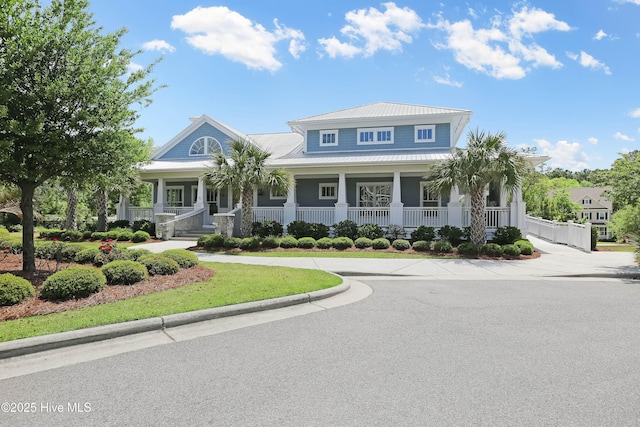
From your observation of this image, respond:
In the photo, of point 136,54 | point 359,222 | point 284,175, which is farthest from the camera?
point 359,222

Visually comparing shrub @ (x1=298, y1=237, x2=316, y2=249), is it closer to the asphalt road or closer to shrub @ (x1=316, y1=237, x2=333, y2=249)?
shrub @ (x1=316, y1=237, x2=333, y2=249)

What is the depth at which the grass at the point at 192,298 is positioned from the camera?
4.97 metres

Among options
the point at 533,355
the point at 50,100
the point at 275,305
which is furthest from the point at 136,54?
the point at 533,355

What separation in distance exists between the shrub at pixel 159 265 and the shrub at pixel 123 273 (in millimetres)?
703

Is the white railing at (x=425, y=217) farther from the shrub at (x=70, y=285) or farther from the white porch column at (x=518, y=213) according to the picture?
the shrub at (x=70, y=285)

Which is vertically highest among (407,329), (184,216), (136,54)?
(136,54)

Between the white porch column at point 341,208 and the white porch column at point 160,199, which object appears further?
the white porch column at point 160,199

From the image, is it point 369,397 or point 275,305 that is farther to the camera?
point 275,305

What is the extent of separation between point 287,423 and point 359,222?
53.9ft

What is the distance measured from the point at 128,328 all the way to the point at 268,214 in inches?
596

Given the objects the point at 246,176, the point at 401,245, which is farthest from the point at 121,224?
the point at 401,245

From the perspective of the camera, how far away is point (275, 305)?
6.58 m

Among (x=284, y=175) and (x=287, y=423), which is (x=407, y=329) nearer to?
(x=287, y=423)

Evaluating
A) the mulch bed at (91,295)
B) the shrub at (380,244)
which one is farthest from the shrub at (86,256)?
the shrub at (380,244)
